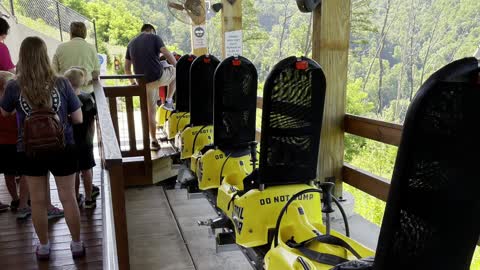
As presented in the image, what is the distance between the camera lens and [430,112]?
0.91 meters

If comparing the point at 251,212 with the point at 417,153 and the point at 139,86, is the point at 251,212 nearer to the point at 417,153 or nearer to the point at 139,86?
the point at 417,153

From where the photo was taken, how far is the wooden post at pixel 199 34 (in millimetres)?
6259

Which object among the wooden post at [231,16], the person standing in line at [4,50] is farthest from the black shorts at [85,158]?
the wooden post at [231,16]

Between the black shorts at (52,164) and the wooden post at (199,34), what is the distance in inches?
167

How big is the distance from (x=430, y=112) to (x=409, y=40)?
92.4 feet

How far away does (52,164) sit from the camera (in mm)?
2357

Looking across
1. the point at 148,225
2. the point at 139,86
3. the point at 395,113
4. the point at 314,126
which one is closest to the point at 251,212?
the point at 314,126

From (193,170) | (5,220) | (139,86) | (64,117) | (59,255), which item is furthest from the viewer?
(139,86)

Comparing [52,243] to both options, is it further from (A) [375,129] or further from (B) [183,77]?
(B) [183,77]

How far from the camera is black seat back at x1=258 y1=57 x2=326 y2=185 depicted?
2311 millimetres

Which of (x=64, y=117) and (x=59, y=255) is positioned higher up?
(x=64, y=117)

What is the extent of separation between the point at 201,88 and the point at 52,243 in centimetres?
218

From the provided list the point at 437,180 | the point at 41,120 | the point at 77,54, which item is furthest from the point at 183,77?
the point at 437,180

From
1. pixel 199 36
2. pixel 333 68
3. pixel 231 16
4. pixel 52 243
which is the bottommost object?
pixel 52 243
